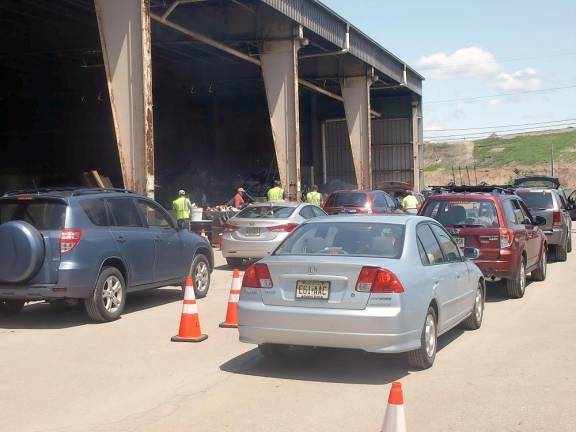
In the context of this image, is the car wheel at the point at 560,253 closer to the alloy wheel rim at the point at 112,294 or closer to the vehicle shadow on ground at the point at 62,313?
the vehicle shadow on ground at the point at 62,313

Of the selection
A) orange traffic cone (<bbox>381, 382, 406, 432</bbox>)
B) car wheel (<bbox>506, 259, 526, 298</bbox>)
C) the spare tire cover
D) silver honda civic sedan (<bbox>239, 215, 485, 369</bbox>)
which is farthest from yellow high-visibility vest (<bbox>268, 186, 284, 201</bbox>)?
orange traffic cone (<bbox>381, 382, 406, 432</bbox>)

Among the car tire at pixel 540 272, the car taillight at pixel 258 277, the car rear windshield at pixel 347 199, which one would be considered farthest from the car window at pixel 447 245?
the car rear windshield at pixel 347 199

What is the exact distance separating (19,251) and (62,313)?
2.03 metres

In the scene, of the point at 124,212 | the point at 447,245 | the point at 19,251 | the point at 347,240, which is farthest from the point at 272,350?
the point at 124,212

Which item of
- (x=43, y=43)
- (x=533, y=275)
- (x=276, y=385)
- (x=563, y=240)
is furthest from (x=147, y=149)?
(x=43, y=43)

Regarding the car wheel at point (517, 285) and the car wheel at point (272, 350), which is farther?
the car wheel at point (517, 285)

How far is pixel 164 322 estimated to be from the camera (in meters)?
10.3

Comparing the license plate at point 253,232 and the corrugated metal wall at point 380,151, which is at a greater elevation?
the corrugated metal wall at point 380,151

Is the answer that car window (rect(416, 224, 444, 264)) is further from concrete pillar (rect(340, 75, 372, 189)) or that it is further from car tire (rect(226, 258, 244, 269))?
concrete pillar (rect(340, 75, 372, 189))

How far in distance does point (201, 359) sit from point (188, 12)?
21.2 m

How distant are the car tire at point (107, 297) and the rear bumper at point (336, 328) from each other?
375 cm

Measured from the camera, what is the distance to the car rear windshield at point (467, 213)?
12052 mm

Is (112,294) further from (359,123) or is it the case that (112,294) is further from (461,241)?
(359,123)

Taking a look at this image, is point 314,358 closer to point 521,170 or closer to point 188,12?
point 188,12
